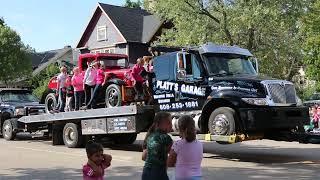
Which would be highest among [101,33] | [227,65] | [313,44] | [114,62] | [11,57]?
[101,33]

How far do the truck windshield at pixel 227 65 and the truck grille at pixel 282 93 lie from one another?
129cm

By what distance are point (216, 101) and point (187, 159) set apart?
8025 millimetres

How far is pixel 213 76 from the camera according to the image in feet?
46.9

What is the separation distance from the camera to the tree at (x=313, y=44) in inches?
1179

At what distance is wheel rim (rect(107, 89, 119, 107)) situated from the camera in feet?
52.9

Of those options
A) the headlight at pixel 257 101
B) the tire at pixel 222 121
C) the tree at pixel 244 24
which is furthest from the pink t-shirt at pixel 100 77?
the tree at pixel 244 24

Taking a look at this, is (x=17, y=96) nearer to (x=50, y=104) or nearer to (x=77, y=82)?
(x=50, y=104)

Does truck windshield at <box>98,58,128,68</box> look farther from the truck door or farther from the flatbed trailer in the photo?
the truck door

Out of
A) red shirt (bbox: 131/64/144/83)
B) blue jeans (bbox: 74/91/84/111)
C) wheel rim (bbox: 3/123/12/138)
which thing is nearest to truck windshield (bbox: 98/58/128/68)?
blue jeans (bbox: 74/91/84/111)

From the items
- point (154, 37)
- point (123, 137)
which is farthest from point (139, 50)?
point (123, 137)

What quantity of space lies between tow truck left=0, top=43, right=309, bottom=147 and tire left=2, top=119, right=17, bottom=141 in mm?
5251

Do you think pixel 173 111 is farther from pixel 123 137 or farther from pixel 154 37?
pixel 154 37

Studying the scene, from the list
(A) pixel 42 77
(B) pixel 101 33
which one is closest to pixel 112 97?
(B) pixel 101 33

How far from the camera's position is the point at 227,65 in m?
14.8
